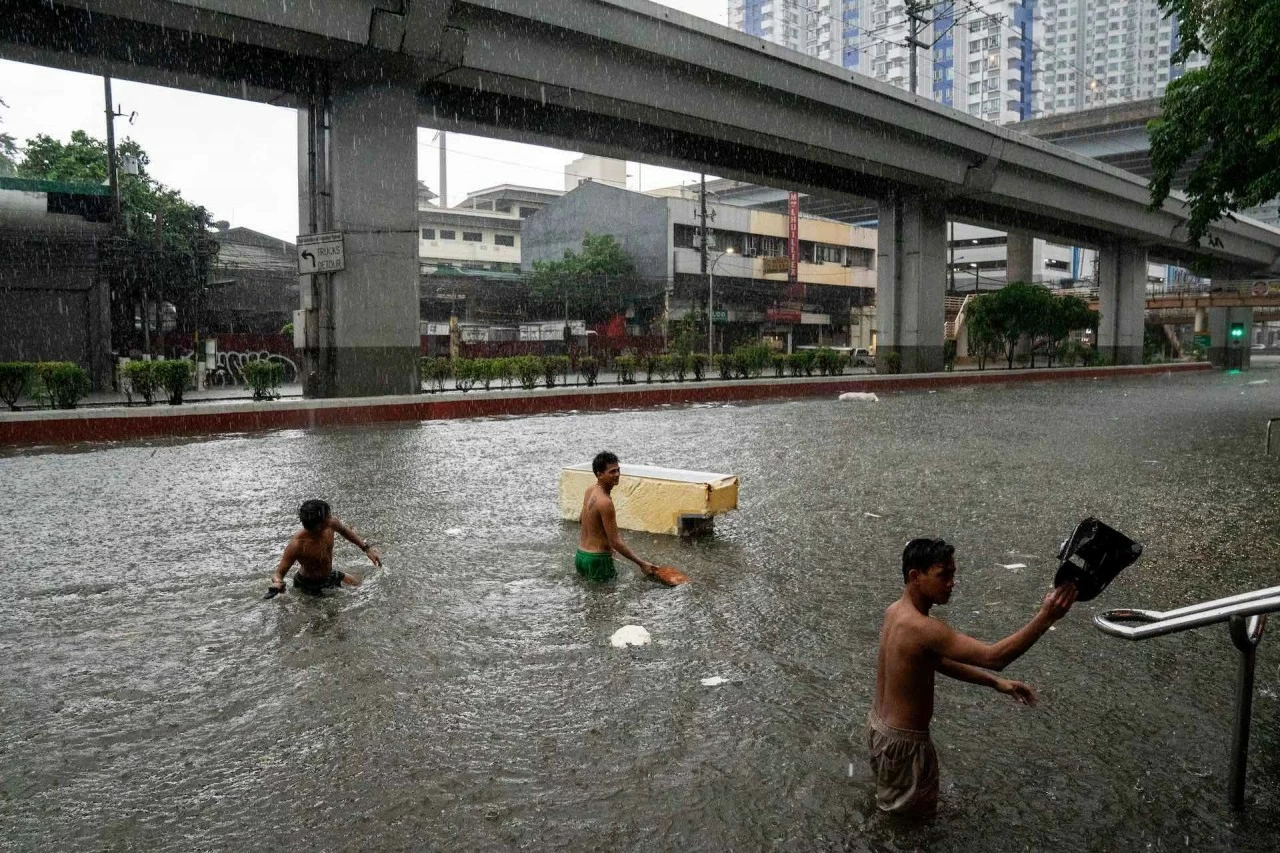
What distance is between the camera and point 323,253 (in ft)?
61.2

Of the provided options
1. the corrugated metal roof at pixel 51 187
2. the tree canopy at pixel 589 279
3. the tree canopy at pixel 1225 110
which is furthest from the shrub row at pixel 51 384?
the tree canopy at pixel 589 279

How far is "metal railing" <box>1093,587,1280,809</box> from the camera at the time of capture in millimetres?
2570

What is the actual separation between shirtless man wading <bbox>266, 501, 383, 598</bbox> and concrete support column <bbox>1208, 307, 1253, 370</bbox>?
58.7 m

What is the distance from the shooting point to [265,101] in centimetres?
2052

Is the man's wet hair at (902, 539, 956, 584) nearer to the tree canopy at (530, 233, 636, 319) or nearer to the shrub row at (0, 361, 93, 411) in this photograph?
the shrub row at (0, 361, 93, 411)

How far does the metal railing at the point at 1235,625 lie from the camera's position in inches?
101

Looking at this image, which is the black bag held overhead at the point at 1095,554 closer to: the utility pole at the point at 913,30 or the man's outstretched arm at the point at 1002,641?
the man's outstretched arm at the point at 1002,641

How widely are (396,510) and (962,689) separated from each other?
5748 mm

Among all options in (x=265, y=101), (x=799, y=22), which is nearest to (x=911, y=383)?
(x=265, y=101)

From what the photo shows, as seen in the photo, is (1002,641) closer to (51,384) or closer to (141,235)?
(51,384)

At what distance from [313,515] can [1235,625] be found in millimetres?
4636

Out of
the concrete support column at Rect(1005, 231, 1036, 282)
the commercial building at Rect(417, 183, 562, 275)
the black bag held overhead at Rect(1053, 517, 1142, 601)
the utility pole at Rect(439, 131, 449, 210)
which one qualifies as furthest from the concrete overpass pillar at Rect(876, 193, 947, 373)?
the utility pole at Rect(439, 131, 449, 210)

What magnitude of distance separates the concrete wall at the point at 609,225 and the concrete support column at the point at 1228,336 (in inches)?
1247

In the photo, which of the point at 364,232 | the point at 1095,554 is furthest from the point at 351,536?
the point at 364,232
